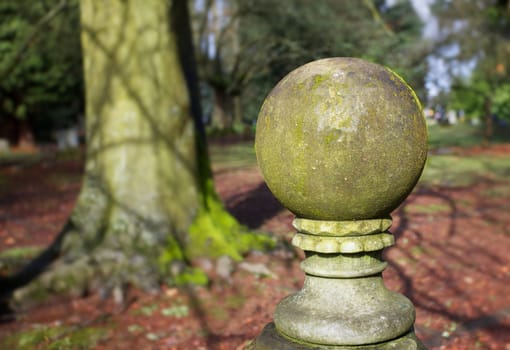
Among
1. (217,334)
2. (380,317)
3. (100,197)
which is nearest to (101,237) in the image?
(100,197)

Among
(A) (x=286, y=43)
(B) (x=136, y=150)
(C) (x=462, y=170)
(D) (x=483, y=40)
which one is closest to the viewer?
(B) (x=136, y=150)

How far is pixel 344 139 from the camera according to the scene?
2709 mm

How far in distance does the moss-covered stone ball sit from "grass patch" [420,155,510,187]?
12.1 meters

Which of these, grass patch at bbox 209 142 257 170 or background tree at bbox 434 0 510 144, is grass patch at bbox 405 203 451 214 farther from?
background tree at bbox 434 0 510 144

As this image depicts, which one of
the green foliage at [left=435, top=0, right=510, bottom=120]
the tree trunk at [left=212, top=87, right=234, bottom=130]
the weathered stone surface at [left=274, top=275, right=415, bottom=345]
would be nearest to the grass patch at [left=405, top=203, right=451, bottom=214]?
the weathered stone surface at [left=274, top=275, right=415, bottom=345]

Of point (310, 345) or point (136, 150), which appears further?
point (136, 150)

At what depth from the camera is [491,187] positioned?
13.8 meters

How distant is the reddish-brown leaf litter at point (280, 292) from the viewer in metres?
5.20

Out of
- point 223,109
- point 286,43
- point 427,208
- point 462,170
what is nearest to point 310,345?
point 427,208

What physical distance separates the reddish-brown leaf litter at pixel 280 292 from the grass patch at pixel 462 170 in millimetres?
3746

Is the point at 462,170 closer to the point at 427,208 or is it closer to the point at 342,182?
the point at 427,208

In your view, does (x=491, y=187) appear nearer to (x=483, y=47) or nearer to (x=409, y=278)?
(x=409, y=278)

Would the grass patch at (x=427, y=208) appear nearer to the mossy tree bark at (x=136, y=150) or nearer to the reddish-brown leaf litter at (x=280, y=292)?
the reddish-brown leaf litter at (x=280, y=292)

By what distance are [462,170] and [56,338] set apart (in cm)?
1478
